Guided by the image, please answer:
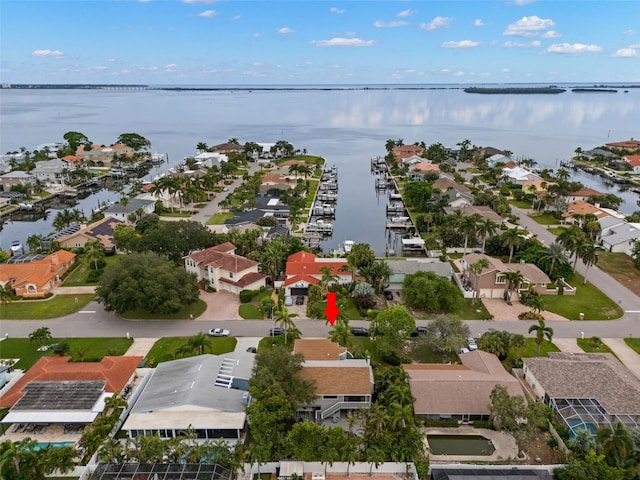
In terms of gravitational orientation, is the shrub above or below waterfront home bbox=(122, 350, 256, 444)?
below

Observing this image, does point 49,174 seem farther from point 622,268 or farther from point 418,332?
point 622,268

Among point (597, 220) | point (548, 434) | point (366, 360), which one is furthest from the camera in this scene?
point (597, 220)

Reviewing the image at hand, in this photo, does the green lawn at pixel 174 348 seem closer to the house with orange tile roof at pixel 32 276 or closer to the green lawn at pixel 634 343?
the house with orange tile roof at pixel 32 276

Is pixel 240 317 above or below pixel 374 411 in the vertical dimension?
below

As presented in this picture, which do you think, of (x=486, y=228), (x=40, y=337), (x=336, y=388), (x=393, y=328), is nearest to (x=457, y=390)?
(x=393, y=328)

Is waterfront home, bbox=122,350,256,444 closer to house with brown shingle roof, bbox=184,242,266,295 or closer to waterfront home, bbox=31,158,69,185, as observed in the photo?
house with brown shingle roof, bbox=184,242,266,295

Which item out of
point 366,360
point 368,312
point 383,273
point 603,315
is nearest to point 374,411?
point 366,360

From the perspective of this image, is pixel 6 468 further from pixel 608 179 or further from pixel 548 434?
pixel 608 179

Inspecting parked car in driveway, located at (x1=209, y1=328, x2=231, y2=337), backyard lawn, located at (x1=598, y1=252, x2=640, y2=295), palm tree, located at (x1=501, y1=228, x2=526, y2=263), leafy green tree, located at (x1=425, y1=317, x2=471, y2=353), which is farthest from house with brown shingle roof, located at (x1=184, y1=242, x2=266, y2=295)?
backyard lawn, located at (x1=598, y1=252, x2=640, y2=295)
